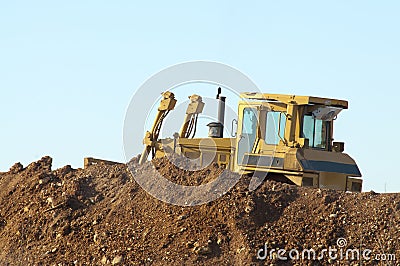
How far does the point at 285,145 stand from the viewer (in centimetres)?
2008

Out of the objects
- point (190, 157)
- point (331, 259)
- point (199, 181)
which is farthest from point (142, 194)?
point (331, 259)

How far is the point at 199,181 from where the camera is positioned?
61.3 feet

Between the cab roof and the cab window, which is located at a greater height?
the cab roof

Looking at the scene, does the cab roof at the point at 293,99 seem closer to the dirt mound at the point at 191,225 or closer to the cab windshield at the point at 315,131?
→ the cab windshield at the point at 315,131

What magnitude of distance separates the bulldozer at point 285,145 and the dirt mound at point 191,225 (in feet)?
4.54

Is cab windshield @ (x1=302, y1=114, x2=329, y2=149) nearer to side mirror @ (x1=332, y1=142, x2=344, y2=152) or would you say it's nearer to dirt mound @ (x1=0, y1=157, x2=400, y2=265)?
side mirror @ (x1=332, y1=142, x2=344, y2=152)

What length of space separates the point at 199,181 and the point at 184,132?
3706 mm

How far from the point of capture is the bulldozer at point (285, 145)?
20.0 meters
